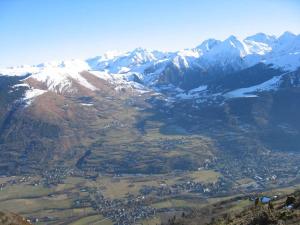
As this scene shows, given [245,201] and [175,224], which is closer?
[175,224]

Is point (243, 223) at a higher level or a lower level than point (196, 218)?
higher

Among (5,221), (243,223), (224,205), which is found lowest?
(224,205)

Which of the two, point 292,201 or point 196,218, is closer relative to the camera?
point 292,201

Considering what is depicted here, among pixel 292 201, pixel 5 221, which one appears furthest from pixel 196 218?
pixel 292 201

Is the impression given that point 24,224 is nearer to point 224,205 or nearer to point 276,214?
point 276,214

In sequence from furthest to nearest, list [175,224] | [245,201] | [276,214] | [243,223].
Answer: [245,201] → [175,224] → [243,223] → [276,214]

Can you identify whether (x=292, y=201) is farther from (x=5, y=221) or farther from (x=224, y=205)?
(x=224, y=205)

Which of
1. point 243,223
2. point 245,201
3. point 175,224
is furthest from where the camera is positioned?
point 245,201

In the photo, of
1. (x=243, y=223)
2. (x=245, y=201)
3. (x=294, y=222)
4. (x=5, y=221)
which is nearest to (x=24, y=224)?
(x=5, y=221)

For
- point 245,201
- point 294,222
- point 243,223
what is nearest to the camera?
point 294,222
